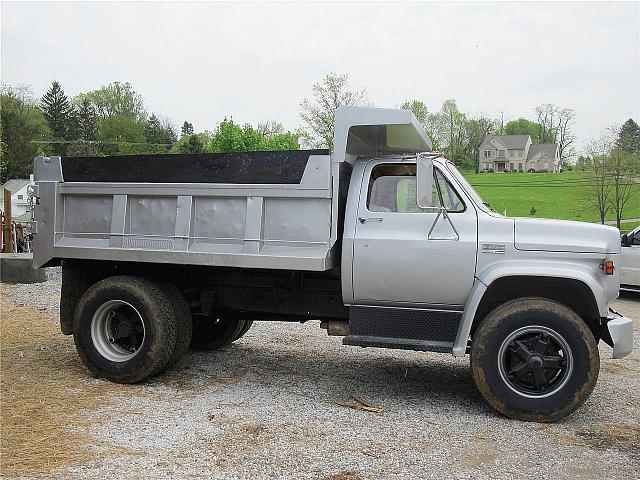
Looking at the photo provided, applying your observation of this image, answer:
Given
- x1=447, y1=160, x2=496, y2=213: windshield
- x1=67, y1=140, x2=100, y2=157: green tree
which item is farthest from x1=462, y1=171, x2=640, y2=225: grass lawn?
x1=67, y1=140, x2=100, y2=157: green tree

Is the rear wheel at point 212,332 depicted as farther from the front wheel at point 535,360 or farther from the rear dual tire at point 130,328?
the front wheel at point 535,360

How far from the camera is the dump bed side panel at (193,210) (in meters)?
5.87

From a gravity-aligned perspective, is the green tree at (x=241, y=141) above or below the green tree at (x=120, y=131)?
below

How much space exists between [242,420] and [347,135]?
8.82 feet

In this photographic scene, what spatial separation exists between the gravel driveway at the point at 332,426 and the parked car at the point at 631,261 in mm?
5886

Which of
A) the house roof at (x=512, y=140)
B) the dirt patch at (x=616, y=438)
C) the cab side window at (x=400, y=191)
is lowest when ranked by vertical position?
the dirt patch at (x=616, y=438)

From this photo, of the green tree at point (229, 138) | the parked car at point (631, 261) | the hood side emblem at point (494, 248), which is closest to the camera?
the hood side emblem at point (494, 248)

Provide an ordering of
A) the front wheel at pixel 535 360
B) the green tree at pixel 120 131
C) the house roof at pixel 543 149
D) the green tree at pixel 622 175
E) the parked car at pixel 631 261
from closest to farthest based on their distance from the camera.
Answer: the front wheel at pixel 535 360
the parked car at pixel 631 261
the green tree at pixel 622 175
the house roof at pixel 543 149
the green tree at pixel 120 131

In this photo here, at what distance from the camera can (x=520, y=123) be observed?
3893 inches

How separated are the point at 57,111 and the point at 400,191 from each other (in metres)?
83.9

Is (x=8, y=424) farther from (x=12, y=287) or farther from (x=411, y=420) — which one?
(x=12, y=287)

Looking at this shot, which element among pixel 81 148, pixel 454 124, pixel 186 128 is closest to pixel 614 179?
pixel 454 124

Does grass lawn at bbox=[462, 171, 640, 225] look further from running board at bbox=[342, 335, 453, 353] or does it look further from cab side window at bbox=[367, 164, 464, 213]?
running board at bbox=[342, 335, 453, 353]

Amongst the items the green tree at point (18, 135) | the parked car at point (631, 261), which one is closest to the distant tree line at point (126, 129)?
the green tree at point (18, 135)
